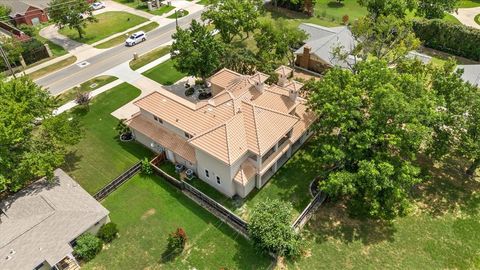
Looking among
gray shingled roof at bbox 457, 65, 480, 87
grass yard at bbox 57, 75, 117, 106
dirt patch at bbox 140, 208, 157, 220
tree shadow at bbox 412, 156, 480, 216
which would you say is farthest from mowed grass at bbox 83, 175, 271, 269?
gray shingled roof at bbox 457, 65, 480, 87

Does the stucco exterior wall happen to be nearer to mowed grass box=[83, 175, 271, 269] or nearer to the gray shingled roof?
mowed grass box=[83, 175, 271, 269]

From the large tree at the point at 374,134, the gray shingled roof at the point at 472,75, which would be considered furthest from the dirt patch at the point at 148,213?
the gray shingled roof at the point at 472,75

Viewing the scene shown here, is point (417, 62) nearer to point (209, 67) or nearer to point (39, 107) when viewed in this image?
point (209, 67)

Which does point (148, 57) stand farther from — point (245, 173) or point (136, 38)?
point (245, 173)

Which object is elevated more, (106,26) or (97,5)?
(97,5)

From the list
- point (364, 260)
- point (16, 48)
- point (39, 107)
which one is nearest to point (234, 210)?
point (364, 260)


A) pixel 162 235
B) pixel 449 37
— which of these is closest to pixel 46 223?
pixel 162 235
